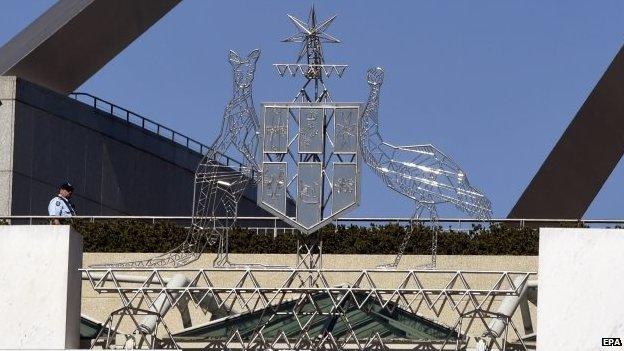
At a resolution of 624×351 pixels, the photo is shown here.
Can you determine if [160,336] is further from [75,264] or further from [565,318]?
[565,318]

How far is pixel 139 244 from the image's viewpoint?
118 feet

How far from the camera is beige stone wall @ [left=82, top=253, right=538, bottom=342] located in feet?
112

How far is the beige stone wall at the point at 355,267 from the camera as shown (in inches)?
1340

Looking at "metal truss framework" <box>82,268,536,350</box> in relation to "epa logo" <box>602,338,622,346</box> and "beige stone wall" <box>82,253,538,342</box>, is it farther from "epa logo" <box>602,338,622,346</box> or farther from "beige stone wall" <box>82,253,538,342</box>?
"beige stone wall" <box>82,253,538,342</box>

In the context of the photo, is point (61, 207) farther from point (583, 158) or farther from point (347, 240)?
point (583, 158)

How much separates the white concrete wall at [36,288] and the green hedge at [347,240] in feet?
19.0

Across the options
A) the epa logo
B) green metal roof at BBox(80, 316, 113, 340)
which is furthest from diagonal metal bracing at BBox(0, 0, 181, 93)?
the epa logo

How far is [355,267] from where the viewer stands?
34.8 m

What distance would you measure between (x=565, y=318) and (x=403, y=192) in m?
5.24

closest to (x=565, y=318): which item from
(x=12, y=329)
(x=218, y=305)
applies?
(x=218, y=305)

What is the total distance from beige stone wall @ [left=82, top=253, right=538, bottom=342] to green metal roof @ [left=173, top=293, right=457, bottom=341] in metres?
3.00

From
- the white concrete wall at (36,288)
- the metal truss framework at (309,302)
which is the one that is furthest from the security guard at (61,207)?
the white concrete wall at (36,288)

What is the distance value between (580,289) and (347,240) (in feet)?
22.1

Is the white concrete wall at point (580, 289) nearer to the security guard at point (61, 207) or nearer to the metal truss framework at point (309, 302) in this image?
the metal truss framework at point (309, 302)
